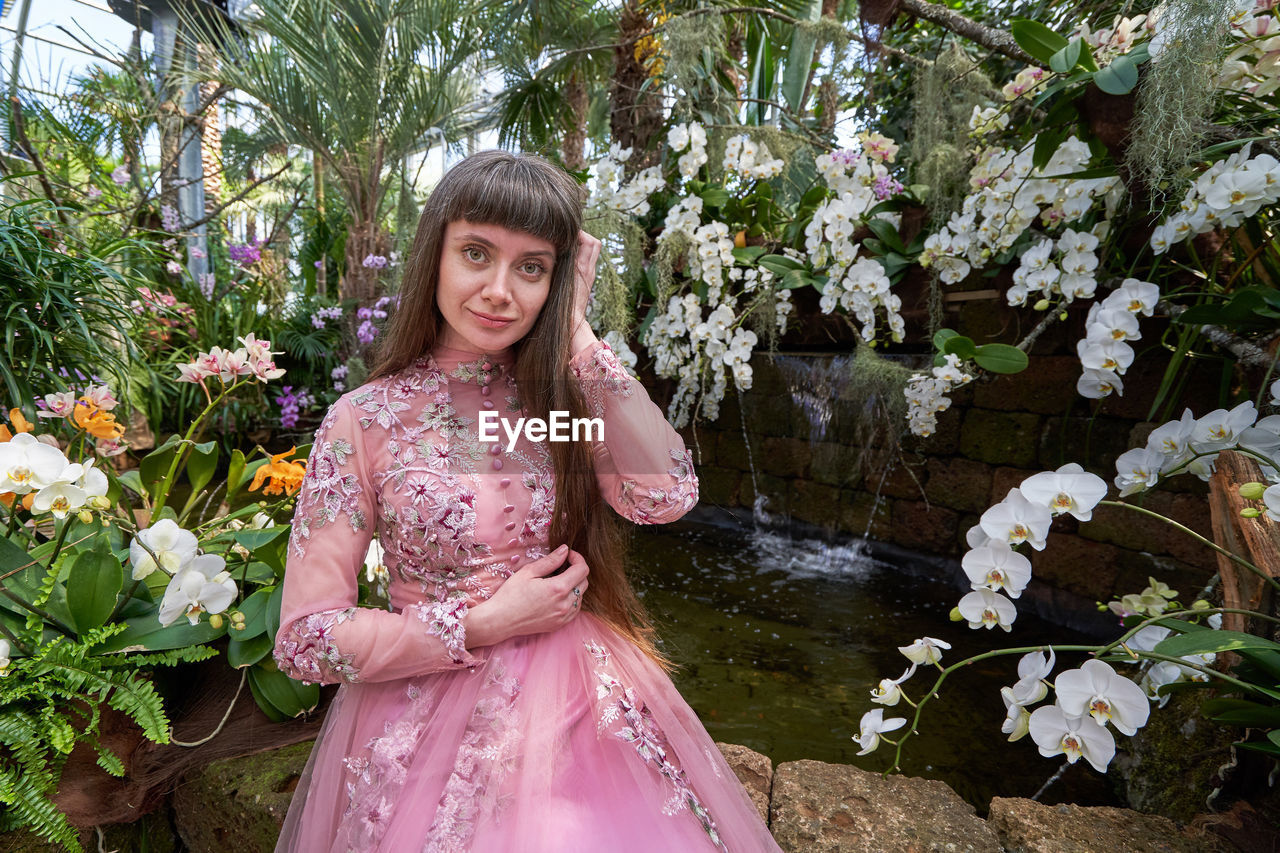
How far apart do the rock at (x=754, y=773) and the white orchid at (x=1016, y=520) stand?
62 centimetres

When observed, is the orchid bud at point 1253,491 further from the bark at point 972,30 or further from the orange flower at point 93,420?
the orange flower at point 93,420

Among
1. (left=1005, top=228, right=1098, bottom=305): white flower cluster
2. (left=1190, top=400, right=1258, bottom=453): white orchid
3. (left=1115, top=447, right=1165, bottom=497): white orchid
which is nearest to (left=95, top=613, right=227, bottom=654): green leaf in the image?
(left=1115, top=447, right=1165, bottom=497): white orchid

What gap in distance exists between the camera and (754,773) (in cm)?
129

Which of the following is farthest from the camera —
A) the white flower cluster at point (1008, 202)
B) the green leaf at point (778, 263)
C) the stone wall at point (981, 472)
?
the green leaf at point (778, 263)

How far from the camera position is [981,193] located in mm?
2139

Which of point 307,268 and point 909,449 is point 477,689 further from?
point 307,268

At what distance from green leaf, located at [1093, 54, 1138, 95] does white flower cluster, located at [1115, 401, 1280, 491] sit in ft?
2.35

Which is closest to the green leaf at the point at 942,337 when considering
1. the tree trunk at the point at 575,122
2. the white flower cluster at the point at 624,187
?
the white flower cluster at the point at 624,187

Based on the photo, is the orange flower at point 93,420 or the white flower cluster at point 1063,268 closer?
the orange flower at point 93,420

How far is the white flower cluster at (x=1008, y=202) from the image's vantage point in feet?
5.73

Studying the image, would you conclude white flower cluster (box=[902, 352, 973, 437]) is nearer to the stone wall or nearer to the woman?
the stone wall

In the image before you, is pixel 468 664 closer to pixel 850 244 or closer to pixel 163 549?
pixel 163 549

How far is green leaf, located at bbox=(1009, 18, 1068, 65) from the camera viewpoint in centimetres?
153

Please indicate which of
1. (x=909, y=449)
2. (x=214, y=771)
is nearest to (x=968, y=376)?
(x=909, y=449)
